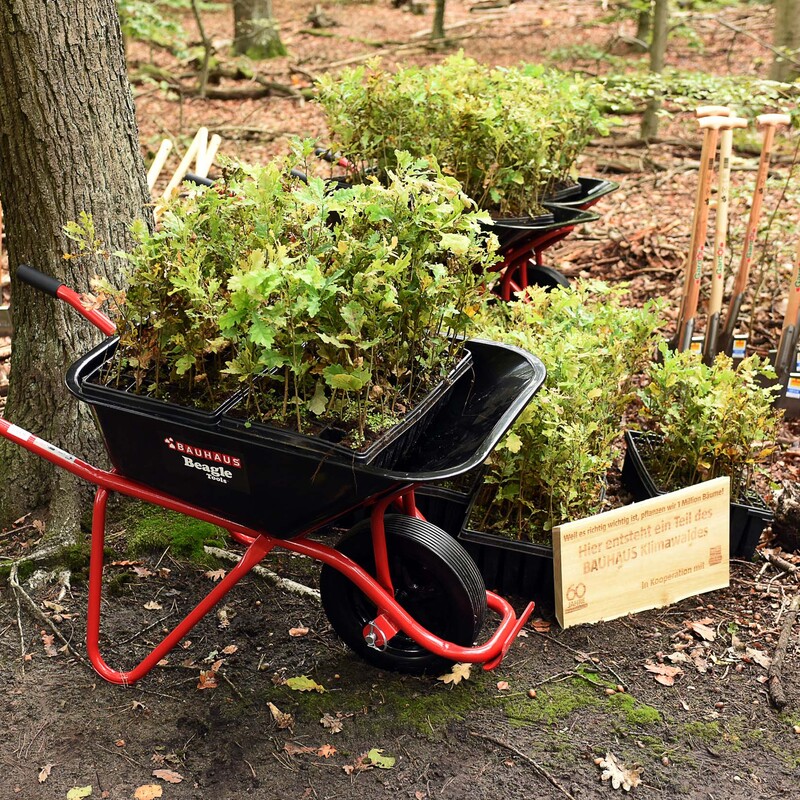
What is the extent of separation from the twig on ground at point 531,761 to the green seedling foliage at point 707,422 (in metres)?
1.31

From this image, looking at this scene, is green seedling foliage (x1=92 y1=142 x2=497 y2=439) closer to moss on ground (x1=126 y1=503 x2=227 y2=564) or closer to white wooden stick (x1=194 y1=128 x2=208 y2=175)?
moss on ground (x1=126 y1=503 x2=227 y2=564)

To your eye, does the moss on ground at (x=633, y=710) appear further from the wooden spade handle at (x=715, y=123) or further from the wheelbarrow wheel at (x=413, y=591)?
the wooden spade handle at (x=715, y=123)

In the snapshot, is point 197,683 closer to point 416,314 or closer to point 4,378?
point 416,314

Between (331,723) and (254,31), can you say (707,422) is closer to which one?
(331,723)

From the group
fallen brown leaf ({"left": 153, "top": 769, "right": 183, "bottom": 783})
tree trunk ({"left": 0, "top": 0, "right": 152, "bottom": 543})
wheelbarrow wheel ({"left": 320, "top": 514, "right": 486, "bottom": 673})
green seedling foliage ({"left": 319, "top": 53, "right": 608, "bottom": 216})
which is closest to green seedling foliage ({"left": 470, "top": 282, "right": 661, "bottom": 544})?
wheelbarrow wheel ({"left": 320, "top": 514, "right": 486, "bottom": 673})

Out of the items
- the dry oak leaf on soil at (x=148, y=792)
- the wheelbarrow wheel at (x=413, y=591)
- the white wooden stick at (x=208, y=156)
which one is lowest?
the dry oak leaf on soil at (x=148, y=792)

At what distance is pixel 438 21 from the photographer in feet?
39.9

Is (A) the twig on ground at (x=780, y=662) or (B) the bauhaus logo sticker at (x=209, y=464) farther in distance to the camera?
(A) the twig on ground at (x=780, y=662)

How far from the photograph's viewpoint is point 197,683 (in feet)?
8.85

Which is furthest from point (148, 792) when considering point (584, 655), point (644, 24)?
point (644, 24)

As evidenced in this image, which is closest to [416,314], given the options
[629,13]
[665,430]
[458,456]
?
[458,456]

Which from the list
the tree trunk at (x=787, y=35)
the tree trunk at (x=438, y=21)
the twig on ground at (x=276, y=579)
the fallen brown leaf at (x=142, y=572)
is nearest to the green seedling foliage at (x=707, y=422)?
the twig on ground at (x=276, y=579)

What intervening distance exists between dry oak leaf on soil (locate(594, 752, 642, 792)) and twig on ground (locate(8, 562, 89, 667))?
1.61 m

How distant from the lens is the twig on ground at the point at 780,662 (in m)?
2.66
